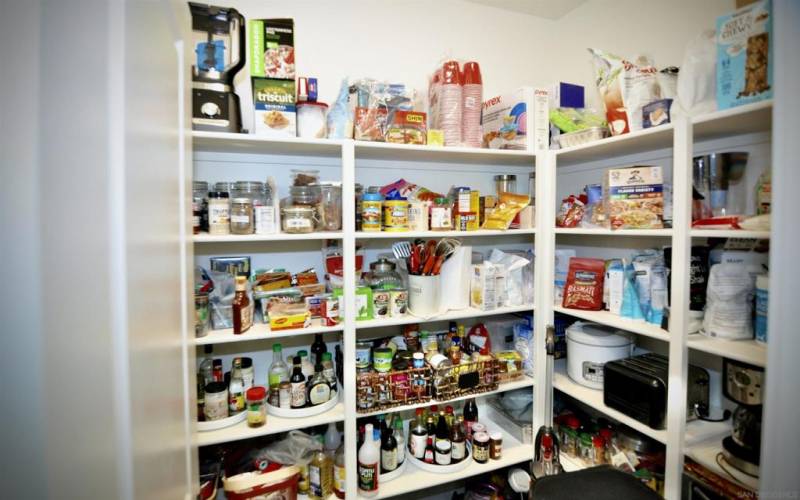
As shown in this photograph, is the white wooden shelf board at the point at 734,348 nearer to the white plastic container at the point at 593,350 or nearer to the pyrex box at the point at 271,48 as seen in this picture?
the white plastic container at the point at 593,350

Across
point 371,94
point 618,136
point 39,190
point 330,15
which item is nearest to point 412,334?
point 371,94

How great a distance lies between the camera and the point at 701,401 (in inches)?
51.6

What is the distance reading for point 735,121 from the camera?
1.08 meters

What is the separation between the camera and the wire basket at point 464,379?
4.95 feet

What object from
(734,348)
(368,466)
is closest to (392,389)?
(368,466)

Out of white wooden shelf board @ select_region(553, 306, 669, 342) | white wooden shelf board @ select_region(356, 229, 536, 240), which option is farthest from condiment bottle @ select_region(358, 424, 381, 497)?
white wooden shelf board @ select_region(553, 306, 669, 342)

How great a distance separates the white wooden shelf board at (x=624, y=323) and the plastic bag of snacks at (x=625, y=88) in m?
0.74

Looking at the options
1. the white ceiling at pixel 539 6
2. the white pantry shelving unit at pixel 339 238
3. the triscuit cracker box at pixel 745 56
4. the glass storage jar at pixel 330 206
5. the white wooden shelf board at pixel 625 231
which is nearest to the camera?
the triscuit cracker box at pixel 745 56

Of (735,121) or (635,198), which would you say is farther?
(635,198)

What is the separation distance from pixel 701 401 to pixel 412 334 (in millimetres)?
1132

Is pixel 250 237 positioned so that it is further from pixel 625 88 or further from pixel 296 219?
pixel 625 88

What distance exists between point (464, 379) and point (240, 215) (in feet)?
3.74

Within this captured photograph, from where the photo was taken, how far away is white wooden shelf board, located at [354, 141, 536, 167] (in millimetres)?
1433

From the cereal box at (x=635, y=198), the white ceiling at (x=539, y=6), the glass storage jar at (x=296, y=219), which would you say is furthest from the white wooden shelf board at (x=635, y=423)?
the white ceiling at (x=539, y=6)
